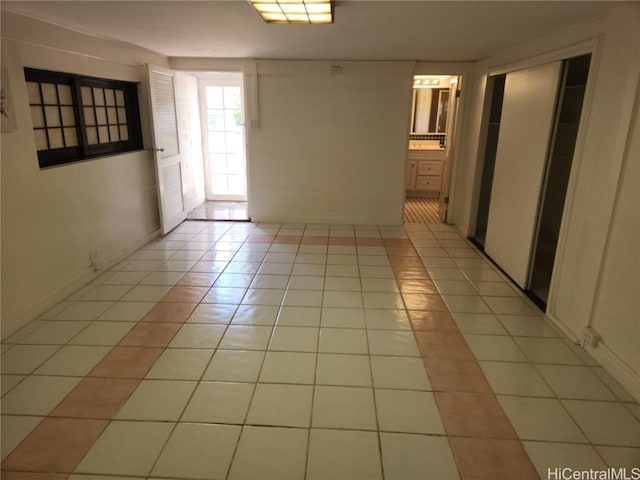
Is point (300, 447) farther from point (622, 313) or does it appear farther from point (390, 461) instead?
point (622, 313)

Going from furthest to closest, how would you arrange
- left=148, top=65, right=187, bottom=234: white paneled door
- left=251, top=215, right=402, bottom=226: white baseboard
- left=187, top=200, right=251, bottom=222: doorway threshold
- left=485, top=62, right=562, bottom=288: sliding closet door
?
left=187, top=200, right=251, bottom=222: doorway threshold → left=251, top=215, right=402, bottom=226: white baseboard → left=148, top=65, right=187, bottom=234: white paneled door → left=485, top=62, right=562, bottom=288: sliding closet door

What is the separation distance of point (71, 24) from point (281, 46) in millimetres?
1883

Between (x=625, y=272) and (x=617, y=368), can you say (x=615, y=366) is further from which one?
(x=625, y=272)

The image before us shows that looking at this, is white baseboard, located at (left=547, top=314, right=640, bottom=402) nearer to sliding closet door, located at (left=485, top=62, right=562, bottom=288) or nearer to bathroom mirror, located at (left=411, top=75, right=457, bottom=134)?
A: sliding closet door, located at (left=485, top=62, right=562, bottom=288)

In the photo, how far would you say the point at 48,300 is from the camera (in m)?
3.20

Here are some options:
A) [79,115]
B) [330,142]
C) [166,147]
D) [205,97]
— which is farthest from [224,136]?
[79,115]

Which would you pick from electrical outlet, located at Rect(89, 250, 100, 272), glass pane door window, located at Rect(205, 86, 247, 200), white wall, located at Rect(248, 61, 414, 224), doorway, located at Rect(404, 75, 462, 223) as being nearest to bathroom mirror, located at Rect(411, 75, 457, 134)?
doorway, located at Rect(404, 75, 462, 223)

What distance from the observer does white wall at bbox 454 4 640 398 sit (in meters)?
2.34

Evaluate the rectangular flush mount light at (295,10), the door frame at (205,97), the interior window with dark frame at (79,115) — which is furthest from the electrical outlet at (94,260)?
the door frame at (205,97)

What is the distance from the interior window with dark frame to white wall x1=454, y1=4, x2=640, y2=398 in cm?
398

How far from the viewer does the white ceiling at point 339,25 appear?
260cm

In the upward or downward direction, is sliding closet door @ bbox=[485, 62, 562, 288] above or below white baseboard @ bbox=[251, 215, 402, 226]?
above

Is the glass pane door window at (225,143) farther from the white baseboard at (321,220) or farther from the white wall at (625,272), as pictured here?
the white wall at (625,272)

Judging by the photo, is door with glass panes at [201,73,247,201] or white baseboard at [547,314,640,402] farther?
door with glass panes at [201,73,247,201]
